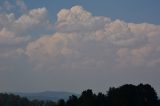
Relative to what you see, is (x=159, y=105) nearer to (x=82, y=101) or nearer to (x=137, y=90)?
(x=137, y=90)

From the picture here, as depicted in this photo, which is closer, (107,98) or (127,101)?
(127,101)

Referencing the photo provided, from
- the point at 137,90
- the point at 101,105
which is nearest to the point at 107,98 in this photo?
the point at 101,105

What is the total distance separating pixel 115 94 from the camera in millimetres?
105750

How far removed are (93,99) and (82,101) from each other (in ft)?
14.1

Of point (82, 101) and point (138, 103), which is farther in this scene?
point (82, 101)

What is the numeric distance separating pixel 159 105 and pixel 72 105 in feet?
84.0

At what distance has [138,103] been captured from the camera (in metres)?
102

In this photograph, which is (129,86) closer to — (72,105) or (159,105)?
(159,105)

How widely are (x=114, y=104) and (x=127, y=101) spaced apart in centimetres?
452

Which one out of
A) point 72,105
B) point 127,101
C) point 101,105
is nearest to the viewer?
point 127,101

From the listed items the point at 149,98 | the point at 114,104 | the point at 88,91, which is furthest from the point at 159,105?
the point at 88,91

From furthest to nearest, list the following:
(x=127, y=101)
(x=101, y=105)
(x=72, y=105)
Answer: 1. (x=72, y=105)
2. (x=101, y=105)
3. (x=127, y=101)

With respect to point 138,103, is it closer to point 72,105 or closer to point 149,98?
point 149,98

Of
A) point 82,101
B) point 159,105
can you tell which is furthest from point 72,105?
point 159,105
